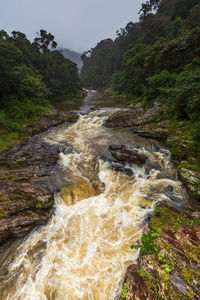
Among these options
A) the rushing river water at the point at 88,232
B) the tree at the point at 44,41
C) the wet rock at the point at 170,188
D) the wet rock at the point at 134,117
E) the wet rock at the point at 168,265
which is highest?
the tree at the point at 44,41

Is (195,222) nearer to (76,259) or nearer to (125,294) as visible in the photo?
(125,294)

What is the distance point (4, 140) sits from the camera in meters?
10.7

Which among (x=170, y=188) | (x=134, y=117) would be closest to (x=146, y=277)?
(x=170, y=188)

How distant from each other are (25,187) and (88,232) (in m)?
3.80

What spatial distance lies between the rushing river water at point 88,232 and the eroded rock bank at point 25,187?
49cm

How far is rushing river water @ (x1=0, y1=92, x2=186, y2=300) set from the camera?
4000mm

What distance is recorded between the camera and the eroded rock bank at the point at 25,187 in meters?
5.45

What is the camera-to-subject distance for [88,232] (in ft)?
17.9

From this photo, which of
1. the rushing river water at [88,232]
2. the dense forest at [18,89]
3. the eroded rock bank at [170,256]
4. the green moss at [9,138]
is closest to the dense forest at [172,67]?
the rushing river water at [88,232]

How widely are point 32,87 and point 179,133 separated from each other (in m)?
18.6

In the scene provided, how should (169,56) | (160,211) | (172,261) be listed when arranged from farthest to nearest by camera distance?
(169,56) < (160,211) < (172,261)

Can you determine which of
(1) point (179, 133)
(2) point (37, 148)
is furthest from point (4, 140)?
(1) point (179, 133)

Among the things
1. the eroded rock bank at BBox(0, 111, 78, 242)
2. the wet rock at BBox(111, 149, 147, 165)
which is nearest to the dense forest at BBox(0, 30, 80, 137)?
the eroded rock bank at BBox(0, 111, 78, 242)

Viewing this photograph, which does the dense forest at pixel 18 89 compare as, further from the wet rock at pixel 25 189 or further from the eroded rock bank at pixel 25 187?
the wet rock at pixel 25 189
